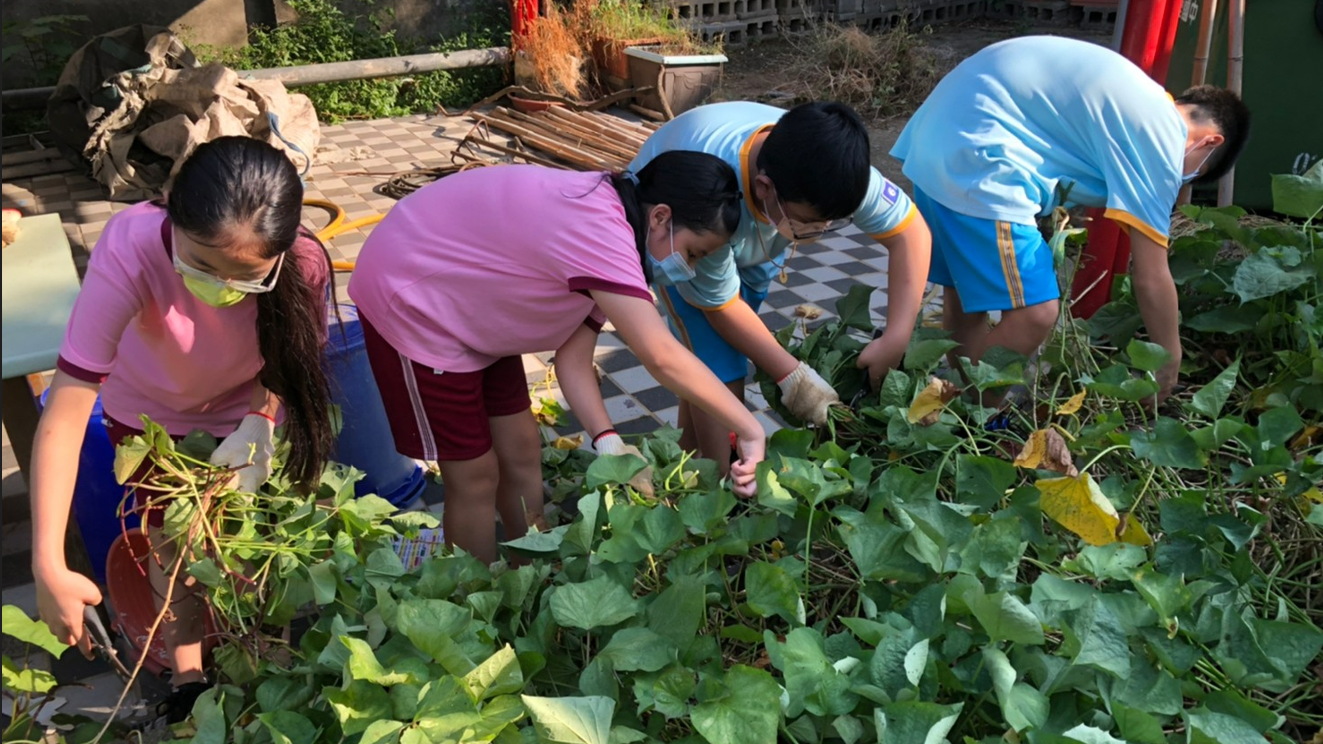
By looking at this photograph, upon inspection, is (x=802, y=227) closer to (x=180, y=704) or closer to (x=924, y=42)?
(x=180, y=704)

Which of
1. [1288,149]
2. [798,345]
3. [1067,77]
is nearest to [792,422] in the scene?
[798,345]

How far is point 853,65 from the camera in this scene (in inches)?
290

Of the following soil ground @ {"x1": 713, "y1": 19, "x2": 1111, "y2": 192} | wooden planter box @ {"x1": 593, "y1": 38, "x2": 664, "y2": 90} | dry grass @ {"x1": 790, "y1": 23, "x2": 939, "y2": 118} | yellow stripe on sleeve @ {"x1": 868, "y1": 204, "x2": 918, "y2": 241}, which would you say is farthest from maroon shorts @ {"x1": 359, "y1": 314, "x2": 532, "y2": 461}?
dry grass @ {"x1": 790, "y1": 23, "x2": 939, "y2": 118}

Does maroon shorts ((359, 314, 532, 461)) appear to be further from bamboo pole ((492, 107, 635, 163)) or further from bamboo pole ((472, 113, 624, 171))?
bamboo pole ((492, 107, 635, 163))

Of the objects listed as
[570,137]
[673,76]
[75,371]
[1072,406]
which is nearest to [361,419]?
[75,371]

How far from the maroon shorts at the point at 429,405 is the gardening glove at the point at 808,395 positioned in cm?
67

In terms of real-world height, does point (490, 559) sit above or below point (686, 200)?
below

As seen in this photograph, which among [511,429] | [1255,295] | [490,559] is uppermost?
[1255,295]

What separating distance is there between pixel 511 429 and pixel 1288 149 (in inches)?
167

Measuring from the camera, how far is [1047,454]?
1270mm

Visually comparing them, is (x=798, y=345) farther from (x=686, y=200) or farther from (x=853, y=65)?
(x=853, y=65)

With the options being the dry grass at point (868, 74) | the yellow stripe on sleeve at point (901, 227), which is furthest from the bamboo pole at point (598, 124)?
the yellow stripe on sleeve at point (901, 227)

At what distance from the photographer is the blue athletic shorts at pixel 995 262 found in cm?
215

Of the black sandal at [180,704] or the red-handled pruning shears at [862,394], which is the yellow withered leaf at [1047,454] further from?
the black sandal at [180,704]
